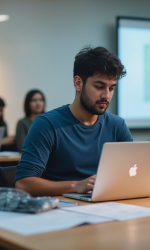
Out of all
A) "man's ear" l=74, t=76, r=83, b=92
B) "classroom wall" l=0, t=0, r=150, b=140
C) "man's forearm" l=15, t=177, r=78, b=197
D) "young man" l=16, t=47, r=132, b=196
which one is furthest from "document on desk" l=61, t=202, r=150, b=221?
"classroom wall" l=0, t=0, r=150, b=140

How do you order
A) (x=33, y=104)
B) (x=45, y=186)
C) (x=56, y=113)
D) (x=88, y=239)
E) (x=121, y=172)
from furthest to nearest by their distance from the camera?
(x=33, y=104), (x=56, y=113), (x=45, y=186), (x=121, y=172), (x=88, y=239)

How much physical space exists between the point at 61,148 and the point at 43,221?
0.72 meters

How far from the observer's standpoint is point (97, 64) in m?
1.89

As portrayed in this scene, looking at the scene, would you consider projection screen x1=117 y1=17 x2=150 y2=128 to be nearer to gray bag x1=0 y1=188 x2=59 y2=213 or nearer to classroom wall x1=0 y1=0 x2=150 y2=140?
classroom wall x1=0 y1=0 x2=150 y2=140

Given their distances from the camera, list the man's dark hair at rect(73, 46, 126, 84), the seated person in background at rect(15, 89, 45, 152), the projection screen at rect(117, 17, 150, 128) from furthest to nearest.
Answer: the projection screen at rect(117, 17, 150, 128), the seated person in background at rect(15, 89, 45, 152), the man's dark hair at rect(73, 46, 126, 84)

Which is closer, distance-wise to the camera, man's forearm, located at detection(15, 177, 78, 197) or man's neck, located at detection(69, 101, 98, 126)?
man's forearm, located at detection(15, 177, 78, 197)

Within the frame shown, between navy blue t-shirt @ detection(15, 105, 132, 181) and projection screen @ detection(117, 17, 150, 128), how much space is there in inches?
121

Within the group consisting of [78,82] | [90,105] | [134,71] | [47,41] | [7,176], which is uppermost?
[47,41]

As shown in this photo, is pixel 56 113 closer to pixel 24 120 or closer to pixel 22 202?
pixel 22 202

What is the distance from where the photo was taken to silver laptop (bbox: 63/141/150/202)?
146 cm

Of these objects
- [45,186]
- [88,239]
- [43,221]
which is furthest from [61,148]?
[88,239]

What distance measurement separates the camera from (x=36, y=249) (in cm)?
94

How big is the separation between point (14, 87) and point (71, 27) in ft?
3.25

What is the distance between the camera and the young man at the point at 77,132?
1790 mm
